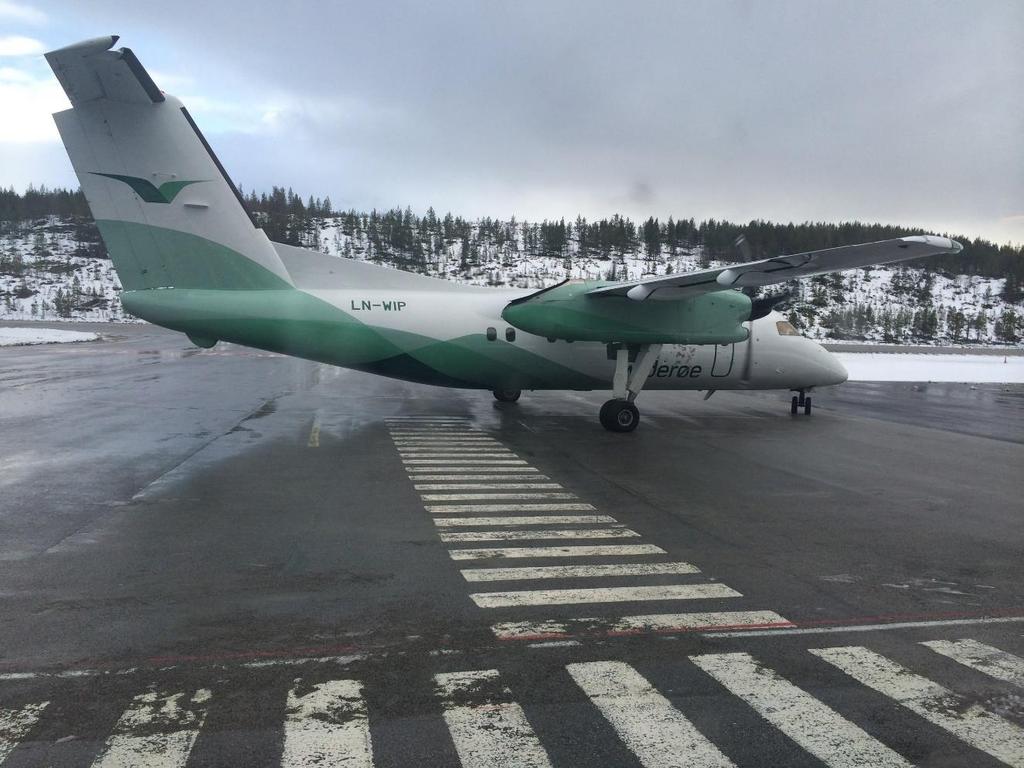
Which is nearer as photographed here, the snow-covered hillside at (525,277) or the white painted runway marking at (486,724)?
the white painted runway marking at (486,724)

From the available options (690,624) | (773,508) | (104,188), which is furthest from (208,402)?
(690,624)

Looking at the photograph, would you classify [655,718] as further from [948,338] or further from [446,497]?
[948,338]

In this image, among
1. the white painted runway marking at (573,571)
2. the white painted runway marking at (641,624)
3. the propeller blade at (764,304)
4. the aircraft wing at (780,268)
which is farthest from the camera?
the propeller blade at (764,304)

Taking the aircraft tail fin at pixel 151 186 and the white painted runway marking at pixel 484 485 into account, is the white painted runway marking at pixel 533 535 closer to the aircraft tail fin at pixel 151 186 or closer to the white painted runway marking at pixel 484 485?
the white painted runway marking at pixel 484 485

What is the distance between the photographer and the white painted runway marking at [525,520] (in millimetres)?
8422

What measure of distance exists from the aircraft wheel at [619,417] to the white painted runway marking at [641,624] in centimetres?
1041

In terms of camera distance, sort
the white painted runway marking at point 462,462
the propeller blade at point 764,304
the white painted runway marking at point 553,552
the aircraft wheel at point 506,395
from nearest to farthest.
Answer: the white painted runway marking at point 553,552
the white painted runway marking at point 462,462
the propeller blade at point 764,304
the aircraft wheel at point 506,395

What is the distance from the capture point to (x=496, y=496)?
983 centimetres

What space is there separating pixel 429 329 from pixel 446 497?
744cm

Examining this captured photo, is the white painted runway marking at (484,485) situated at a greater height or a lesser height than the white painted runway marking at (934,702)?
lesser

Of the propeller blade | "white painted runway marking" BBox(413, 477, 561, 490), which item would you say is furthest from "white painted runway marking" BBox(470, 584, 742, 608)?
the propeller blade

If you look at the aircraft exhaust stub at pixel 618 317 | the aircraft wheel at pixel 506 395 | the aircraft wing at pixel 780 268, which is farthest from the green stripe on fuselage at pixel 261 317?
the aircraft wing at pixel 780 268

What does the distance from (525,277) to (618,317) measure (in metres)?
128

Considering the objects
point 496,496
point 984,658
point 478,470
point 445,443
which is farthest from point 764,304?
point 984,658
